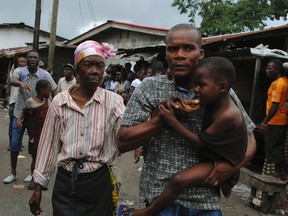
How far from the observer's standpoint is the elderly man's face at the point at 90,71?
283cm

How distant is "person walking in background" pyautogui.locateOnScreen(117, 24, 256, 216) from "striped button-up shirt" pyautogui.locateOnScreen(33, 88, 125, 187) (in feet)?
2.23

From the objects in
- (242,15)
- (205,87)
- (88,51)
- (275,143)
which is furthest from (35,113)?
(242,15)

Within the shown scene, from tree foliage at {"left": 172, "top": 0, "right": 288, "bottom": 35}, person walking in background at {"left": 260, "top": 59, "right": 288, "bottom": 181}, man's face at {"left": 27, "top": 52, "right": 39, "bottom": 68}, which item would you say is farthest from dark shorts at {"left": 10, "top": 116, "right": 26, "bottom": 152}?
tree foliage at {"left": 172, "top": 0, "right": 288, "bottom": 35}

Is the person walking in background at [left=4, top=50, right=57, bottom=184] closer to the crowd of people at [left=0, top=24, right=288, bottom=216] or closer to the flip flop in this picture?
the crowd of people at [left=0, top=24, right=288, bottom=216]

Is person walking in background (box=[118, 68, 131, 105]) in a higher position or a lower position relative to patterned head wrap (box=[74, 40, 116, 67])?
lower

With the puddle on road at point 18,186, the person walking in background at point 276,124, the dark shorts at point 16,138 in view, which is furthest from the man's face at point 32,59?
the person walking in background at point 276,124

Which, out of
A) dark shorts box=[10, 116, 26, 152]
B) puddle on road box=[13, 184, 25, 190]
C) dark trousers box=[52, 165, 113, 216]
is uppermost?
dark trousers box=[52, 165, 113, 216]

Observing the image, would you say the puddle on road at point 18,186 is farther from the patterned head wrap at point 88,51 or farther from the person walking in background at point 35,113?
the patterned head wrap at point 88,51

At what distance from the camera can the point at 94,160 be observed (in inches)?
108

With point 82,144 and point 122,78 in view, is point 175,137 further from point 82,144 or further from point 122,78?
point 122,78

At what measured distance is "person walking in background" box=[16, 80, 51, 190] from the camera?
18.6 feet

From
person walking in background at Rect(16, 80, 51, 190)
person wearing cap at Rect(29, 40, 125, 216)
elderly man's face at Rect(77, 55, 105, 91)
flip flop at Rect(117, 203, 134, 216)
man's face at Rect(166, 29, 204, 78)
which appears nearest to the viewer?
man's face at Rect(166, 29, 204, 78)

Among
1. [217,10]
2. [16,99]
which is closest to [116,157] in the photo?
[16,99]

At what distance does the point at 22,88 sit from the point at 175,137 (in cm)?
417
